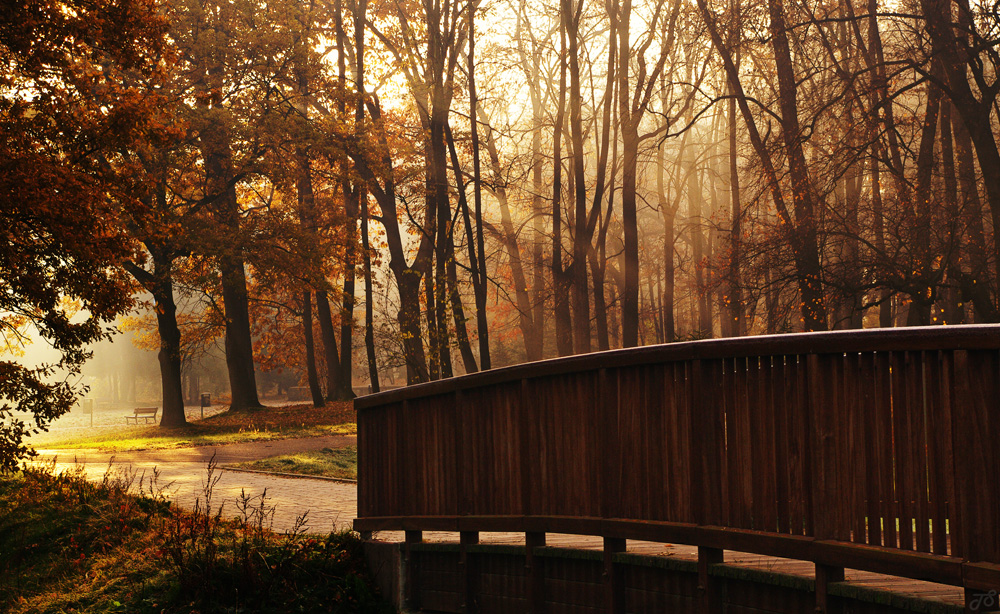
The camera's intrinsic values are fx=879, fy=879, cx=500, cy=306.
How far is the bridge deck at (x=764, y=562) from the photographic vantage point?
14.7ft

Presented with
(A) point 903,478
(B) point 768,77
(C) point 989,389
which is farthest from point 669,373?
(B) point 768,77

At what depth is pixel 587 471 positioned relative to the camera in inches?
243

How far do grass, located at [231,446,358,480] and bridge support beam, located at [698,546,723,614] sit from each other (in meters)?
9.83

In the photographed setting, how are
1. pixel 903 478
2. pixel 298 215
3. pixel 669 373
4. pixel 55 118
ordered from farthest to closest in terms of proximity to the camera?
pixel 298 215 < pixel 55 118 < pixel 669 373 < pixel 903 478

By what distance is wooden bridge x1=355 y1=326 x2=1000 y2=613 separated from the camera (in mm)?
4031

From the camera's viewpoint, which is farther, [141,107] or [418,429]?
[141,107]

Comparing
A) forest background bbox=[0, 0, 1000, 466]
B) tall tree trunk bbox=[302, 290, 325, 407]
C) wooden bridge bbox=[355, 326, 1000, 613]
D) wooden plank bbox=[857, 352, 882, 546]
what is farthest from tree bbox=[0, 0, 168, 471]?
tall tree trunk bbox=[302, 290, 325, 407]

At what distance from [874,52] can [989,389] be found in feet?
62.0

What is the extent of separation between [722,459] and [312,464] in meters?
11.8

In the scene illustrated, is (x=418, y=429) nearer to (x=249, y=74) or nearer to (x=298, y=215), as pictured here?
(x=249, y=74)

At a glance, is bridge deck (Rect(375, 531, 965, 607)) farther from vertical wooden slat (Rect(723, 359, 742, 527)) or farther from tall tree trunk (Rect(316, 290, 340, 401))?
tall tree trunk (Rect(316, 290, 340, 401))

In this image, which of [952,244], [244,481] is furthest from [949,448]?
[952,244]

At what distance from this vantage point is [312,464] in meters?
15.8

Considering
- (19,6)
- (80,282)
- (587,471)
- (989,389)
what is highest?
(19,6)
